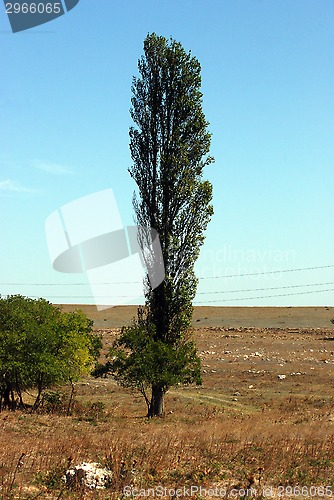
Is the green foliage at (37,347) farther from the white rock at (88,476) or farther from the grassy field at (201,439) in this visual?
the white rock at (88,476)

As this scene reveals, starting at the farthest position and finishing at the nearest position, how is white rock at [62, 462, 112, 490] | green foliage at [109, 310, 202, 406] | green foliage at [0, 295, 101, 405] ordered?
1. green foliage at [109, 310, 202, 406]
2. green foliage at [0, 295, 101, 405]
3. white rock at [62, 462, 112, 490]

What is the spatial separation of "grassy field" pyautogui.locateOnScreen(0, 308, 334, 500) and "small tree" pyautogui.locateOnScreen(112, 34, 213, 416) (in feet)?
8.89

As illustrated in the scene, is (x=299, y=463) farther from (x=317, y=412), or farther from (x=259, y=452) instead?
(x=317, y=412)

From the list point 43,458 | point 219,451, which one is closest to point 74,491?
point 43,458

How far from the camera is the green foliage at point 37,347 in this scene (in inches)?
977

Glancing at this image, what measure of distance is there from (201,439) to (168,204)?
46.8 ft

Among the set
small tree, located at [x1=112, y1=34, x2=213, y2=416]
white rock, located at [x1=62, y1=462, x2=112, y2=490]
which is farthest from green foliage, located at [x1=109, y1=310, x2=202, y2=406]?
white rock, located at [x1=62, y1=462, x2=112, y2=490]

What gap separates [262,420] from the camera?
2284 centimetres

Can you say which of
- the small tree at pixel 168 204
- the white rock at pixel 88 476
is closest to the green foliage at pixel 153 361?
the small tree at pixel 168 204

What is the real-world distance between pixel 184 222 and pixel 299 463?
16.3 m

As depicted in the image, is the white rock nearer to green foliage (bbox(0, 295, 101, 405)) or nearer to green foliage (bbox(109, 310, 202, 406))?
green foliage (bbox(0, 295, 101, 405))

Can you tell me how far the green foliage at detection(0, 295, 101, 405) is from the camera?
81.4 feet

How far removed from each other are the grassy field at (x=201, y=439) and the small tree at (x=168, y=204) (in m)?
2.71

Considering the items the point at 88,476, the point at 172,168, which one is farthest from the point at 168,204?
the point at 88,476
